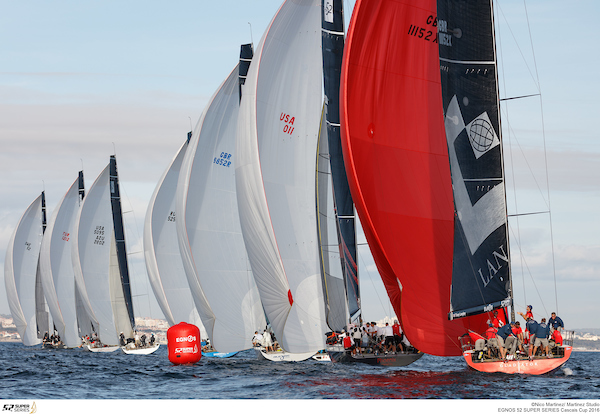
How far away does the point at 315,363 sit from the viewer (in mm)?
26969

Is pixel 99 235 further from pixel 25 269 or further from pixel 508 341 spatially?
pixel 508 341

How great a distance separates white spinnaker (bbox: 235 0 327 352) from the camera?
81.9 ft

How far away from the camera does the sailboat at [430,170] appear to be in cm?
2055

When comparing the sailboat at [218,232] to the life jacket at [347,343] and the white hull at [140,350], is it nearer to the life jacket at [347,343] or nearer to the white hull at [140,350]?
the life jacket at [347,343]

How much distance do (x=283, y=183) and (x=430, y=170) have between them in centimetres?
581

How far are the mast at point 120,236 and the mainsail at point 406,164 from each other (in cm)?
2895

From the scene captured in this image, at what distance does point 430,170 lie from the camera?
2130 cm

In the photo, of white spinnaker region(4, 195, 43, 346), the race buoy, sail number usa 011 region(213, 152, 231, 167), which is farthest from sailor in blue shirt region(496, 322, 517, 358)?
white spinnaker region(4, 195, 43, 346)

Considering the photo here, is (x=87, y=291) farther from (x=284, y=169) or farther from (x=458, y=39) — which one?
(x=458, y=39)

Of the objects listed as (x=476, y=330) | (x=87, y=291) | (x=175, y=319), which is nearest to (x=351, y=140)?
(x=476, y=330)

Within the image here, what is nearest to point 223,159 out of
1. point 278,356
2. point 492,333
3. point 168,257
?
point 278,356

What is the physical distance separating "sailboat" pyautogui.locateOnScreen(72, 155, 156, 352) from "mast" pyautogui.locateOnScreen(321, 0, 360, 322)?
933 inches

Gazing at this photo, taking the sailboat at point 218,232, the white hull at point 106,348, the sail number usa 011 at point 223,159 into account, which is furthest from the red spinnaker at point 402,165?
the white hull at point 106,348
